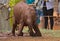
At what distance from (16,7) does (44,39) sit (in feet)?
5.82

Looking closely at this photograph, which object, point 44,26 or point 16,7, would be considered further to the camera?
point 44,26

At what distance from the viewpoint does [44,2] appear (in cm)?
1288

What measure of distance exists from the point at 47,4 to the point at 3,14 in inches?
67.1

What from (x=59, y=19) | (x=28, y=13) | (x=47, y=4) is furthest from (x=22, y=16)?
(x=59, y=19)

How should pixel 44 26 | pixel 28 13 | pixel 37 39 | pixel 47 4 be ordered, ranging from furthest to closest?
1. pixel 44 26
2. pixel 47 4
3. pixel 28 13
4. pixel 37 39

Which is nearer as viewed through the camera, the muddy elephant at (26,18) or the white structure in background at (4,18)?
the muddy elephant at (26,18)

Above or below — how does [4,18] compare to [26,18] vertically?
below

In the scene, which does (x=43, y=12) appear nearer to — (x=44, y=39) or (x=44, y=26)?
(x=44, y=26)

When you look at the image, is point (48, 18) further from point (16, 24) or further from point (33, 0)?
point (16, 24)

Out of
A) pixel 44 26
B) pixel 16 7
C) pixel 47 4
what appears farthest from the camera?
pixel 44 26

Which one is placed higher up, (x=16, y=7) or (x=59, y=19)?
(x=16, y=7)

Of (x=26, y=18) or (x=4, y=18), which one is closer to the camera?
(x=26, y=18)

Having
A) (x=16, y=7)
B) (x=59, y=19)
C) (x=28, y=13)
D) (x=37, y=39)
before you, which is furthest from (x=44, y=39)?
(x=59, y=19)

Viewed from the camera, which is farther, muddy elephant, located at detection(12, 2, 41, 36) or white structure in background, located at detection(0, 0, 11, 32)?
white structure in background, located at detection(0, 0, 11, 32)
